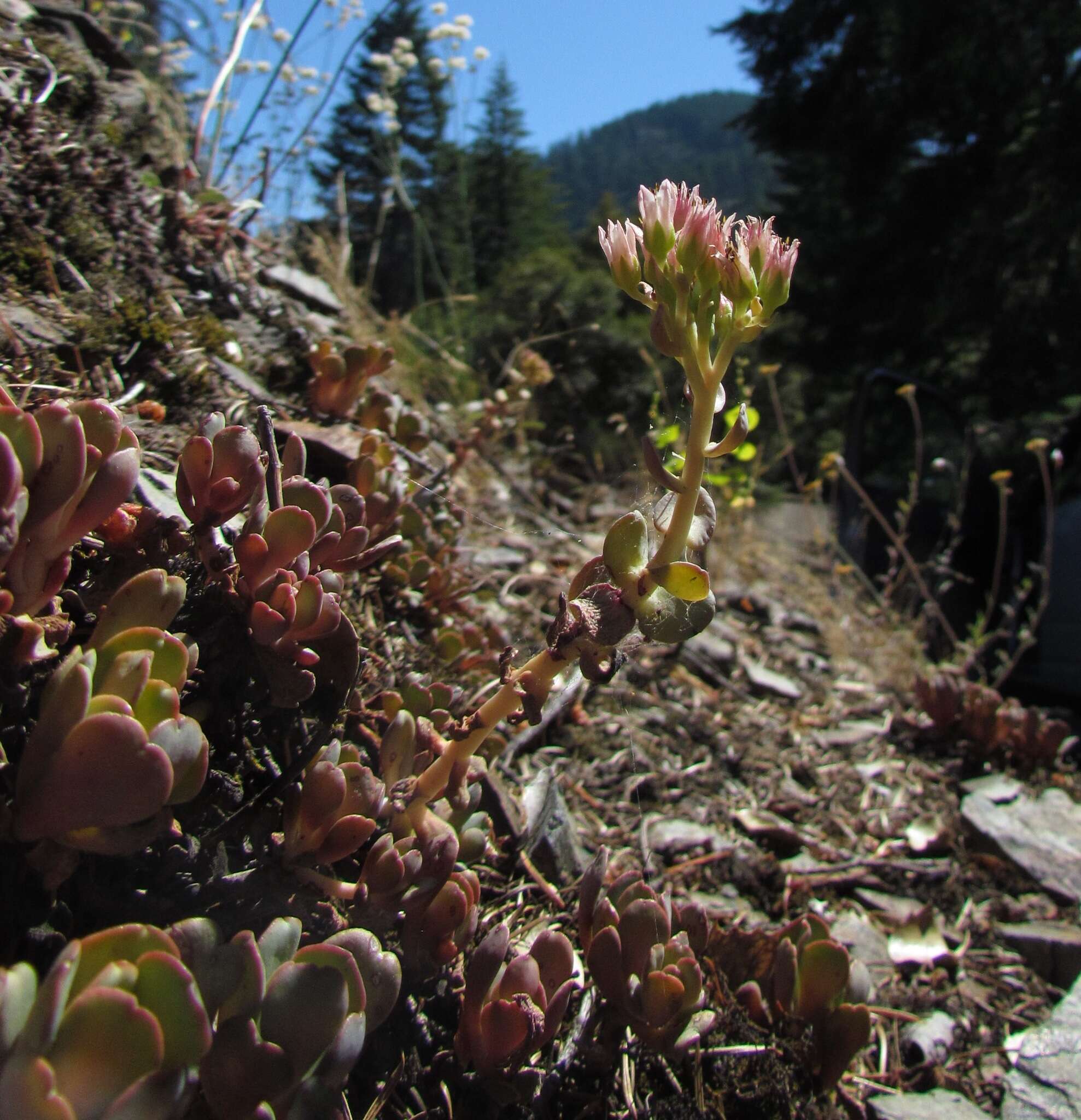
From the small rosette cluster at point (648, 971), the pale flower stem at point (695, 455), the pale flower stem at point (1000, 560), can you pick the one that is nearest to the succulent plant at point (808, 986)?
the small rosette cluster at point (648, 971)

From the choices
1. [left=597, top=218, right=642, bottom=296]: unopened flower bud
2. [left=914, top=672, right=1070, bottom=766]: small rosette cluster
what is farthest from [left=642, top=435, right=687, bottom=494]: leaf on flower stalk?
[left=914, top=672, right=1070, bottom=766]: small rosette cluster

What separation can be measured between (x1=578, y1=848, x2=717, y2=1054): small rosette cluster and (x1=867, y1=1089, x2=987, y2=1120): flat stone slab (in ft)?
1.40

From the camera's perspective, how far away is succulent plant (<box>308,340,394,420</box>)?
2.16 m

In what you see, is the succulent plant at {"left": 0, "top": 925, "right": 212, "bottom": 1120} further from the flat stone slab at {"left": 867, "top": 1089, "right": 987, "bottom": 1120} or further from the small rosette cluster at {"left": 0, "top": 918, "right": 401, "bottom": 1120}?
the flat stone slab at {"left": 867, "top": 1089, "right": 987, "bottom": 1120}

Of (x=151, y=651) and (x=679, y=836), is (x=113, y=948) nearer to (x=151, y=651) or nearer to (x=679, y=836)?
(x=151, y=651)

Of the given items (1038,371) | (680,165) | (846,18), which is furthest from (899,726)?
(680,165)

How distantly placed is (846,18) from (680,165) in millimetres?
175602

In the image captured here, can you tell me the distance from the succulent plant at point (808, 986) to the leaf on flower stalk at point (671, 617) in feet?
2.42

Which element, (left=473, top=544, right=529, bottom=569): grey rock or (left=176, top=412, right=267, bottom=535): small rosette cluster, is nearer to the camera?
(left=176, top=412, right=267, bottom=535): small rosette cluster

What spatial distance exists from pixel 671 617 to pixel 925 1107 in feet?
3.76

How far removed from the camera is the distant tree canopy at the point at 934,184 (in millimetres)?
10891

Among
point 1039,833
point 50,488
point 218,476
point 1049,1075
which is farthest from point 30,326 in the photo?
point 1039,833

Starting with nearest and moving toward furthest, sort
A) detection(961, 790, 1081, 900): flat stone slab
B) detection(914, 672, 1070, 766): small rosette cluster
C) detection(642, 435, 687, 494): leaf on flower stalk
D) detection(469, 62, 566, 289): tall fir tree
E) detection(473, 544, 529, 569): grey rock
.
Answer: detection(642, 435, 687, 494): leaf on flower stalk < detection(961, 790, 1081, 900): flat stone slab < detection(473, 544, 529, 569): grey rock < detection(914, 672, 1070, 766): small rosette cluster < detection(469, 62, 566, 289): tall fir tree

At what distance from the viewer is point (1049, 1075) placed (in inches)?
63.4
